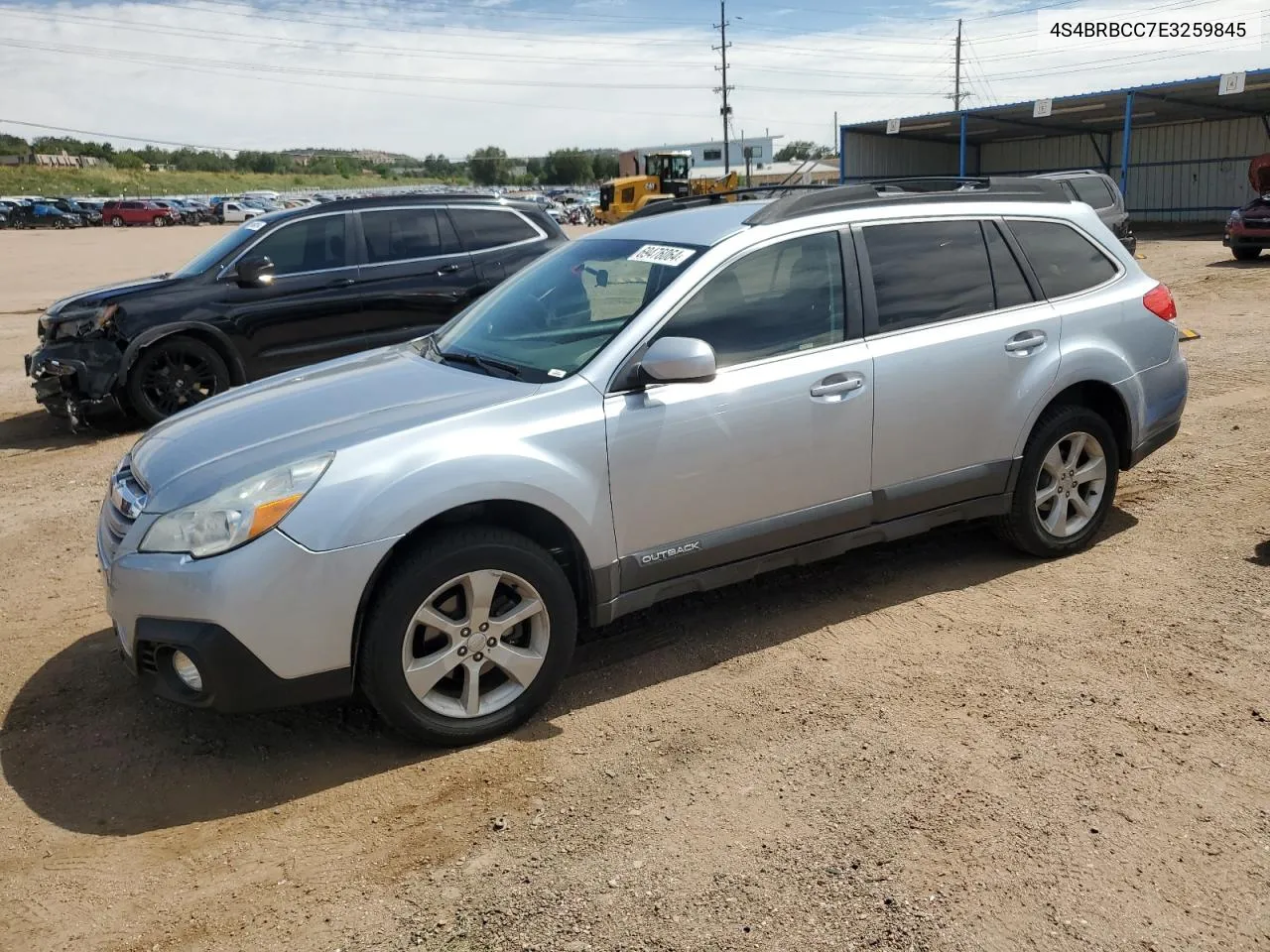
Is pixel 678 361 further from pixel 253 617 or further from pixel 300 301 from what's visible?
pixel 300 301

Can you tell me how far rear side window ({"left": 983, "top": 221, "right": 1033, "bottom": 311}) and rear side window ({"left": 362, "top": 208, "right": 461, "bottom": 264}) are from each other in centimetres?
575

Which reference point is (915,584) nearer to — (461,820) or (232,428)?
(461,820)

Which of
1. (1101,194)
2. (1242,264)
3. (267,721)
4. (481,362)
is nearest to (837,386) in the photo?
(481,362)

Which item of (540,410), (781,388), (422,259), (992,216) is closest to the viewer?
(540,410)

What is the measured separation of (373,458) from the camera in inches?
138

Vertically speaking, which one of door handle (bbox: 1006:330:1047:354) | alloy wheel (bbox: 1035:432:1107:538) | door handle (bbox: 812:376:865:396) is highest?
door handle (bbox: 1006:330:1047:354)

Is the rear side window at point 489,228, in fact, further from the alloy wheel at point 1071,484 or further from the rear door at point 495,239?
the alloy wheel at point 1071,484

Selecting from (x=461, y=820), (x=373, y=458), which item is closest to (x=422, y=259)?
(x=373, y=458)

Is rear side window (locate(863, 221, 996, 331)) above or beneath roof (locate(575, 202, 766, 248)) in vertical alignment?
beneath

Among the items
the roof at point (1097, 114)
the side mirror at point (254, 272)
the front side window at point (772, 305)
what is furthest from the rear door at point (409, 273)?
the roof at point (1097, 114)

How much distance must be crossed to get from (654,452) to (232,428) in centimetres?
157

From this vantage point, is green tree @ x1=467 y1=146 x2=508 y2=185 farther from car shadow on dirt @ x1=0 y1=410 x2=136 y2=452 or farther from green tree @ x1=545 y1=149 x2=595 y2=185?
car shadow on dirt @ x1=0 y1=410 x2=136 y2=452

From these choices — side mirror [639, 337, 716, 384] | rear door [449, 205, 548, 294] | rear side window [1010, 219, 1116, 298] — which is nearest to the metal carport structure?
rear door [449, 205, 548, 294]

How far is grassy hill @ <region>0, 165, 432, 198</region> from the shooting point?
8050cm
